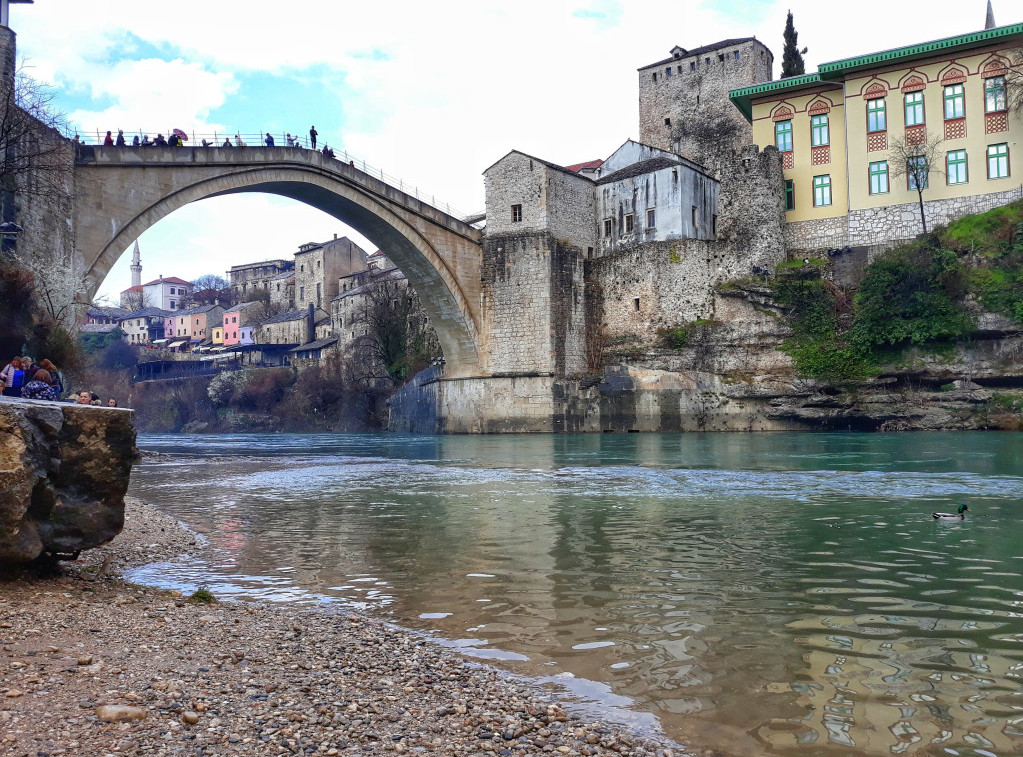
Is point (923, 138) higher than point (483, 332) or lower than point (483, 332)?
higher

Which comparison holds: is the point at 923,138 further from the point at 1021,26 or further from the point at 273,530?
the point at 273,530

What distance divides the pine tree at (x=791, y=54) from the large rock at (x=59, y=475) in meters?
45.0

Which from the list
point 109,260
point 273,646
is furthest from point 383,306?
point 273,646

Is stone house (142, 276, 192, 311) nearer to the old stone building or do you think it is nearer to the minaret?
the minaret

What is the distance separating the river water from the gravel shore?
44 centimetres

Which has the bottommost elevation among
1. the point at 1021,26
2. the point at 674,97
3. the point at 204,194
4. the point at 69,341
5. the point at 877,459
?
the point at 877,459

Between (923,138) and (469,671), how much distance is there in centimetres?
3224

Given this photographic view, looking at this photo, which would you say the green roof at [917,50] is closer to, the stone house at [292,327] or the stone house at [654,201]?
the stone house at [654,201]

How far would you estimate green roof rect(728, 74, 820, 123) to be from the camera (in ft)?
109

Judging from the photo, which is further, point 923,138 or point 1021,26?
point 923,138

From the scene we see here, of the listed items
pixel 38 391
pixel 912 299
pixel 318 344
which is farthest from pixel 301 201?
pixel 318 344

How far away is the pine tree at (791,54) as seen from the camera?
147 feet

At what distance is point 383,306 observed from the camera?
51281mm

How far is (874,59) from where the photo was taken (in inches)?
1241
